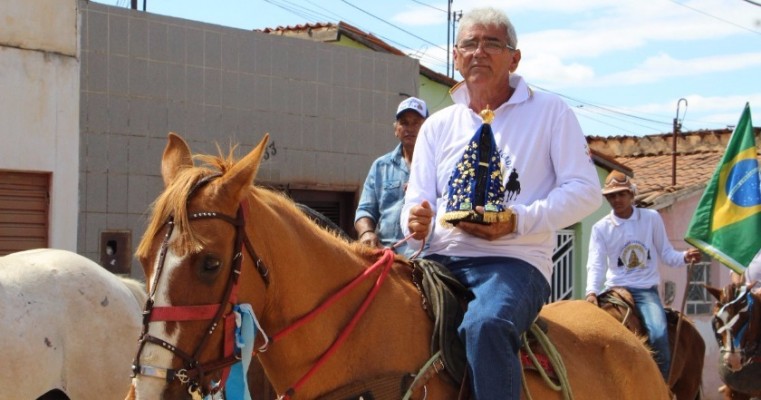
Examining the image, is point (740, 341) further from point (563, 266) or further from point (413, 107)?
point (563, 266)

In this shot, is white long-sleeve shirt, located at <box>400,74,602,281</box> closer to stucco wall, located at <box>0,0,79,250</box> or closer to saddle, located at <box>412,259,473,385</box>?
saddle, located at <box>412,259,473,385</box>

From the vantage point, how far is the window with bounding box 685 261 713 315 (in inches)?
698

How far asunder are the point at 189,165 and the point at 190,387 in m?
0.81

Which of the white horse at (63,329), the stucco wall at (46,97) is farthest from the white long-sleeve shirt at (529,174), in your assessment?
the stucco wall at (46,97)

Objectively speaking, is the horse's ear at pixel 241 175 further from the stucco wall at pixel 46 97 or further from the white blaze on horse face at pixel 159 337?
the stucco wall at pixel 46 97

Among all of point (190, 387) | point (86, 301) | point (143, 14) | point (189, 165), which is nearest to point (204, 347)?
point (190, 387)

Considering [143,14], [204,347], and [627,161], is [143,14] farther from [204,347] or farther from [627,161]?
[627,161]

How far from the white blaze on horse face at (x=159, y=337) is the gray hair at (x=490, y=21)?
1.72m

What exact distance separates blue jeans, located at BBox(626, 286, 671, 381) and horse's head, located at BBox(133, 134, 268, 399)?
6.22m

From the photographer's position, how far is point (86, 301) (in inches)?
245

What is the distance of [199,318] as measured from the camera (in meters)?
3.11

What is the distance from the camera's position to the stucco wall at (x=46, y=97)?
10.6m

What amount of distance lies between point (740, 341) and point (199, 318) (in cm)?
826

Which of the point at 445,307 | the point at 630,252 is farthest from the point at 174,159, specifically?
the point at 630,252
